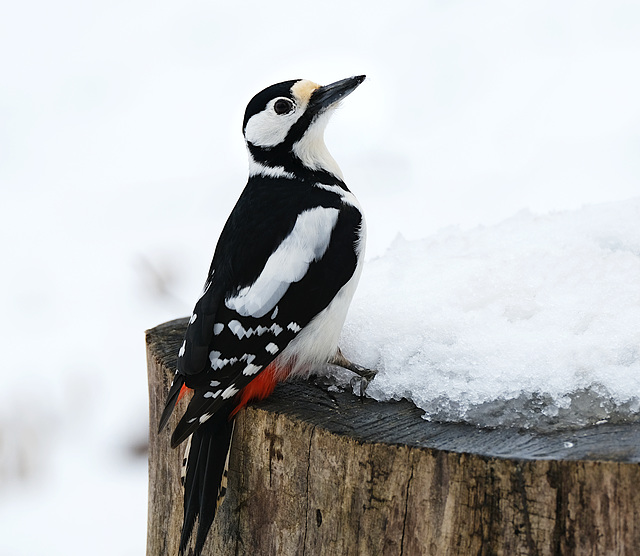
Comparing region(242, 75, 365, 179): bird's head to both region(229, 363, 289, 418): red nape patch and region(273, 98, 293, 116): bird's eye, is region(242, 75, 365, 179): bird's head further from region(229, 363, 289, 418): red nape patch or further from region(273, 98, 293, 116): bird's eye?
region(229, 363, 289, 418): red nape patch

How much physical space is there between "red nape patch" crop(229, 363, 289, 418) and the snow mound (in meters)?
0.27

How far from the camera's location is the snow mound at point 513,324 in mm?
1950

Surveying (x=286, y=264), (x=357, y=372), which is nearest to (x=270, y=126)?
(x=286, y=264)

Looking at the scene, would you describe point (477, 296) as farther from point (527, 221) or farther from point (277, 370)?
point (527, 221)

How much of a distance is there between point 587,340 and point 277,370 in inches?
32.5

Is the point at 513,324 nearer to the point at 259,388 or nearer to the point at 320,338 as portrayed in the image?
the point at 320,338

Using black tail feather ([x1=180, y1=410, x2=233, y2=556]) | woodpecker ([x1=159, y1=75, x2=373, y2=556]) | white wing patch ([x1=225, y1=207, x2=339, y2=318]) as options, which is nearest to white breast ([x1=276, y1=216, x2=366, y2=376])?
woodpecker ([x1=159, y1=75, x2=373, y2=556])

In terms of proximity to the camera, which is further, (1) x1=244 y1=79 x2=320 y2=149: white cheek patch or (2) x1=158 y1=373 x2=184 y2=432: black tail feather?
(1) x1=244 y1=79 x2=320 y2=149: white cheek patch

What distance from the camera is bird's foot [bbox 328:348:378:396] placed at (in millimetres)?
2215

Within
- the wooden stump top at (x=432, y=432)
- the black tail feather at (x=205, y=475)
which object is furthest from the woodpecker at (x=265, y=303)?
the wooden stump top at (x=432, y=432)

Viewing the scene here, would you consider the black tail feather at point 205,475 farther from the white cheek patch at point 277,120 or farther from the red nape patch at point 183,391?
the white cheek patch at point 277,120

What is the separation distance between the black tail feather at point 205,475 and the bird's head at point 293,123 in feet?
2.95

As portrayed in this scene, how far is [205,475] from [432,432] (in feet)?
1.95

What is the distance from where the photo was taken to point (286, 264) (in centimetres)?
225
